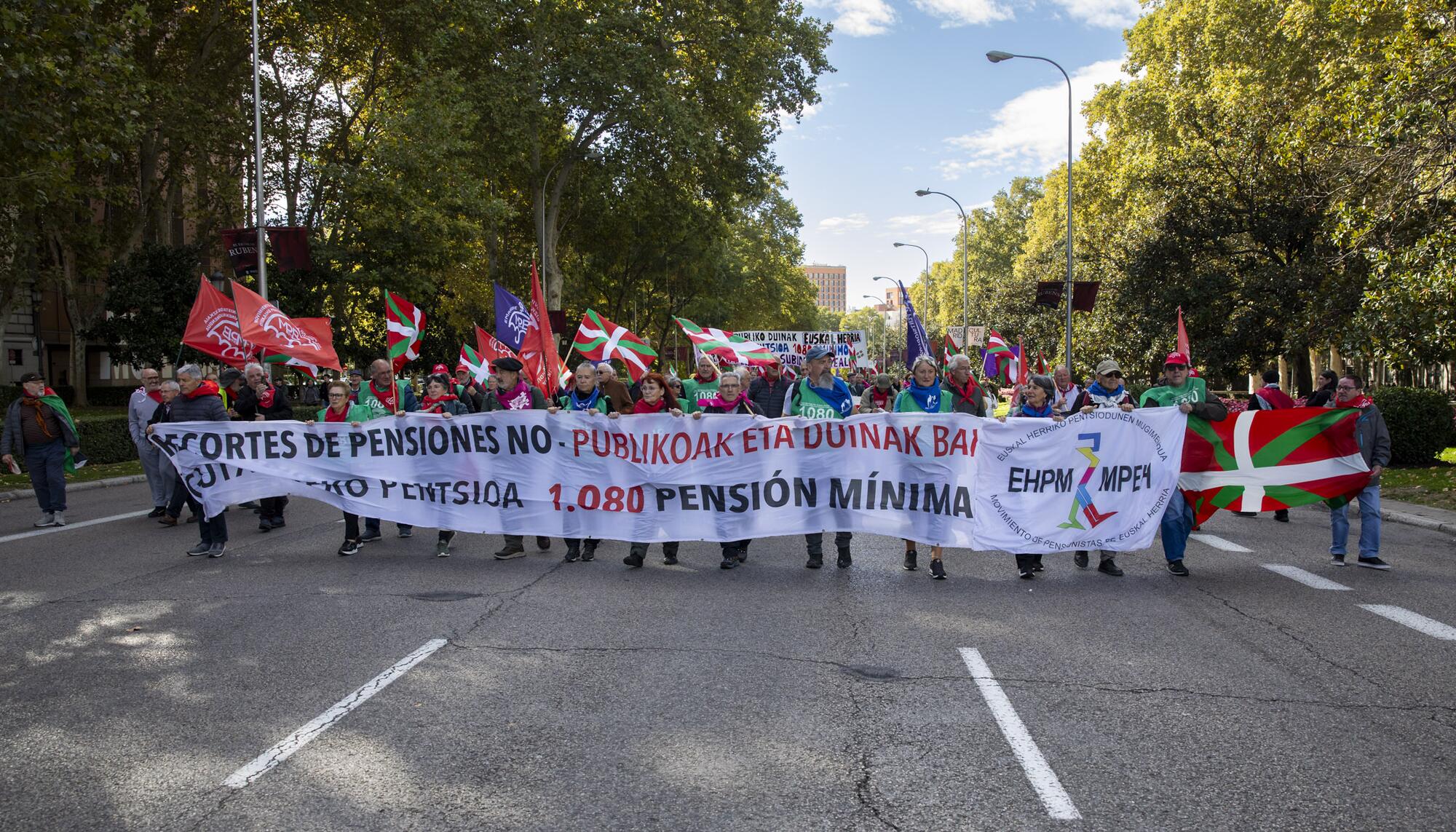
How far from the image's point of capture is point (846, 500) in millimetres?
8641

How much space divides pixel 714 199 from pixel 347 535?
30000 mm

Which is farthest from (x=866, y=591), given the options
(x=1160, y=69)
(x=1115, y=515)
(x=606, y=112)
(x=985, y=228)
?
(x=985, y=228)

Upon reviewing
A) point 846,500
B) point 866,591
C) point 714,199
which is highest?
point 714,199

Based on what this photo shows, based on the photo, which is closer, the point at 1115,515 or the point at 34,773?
the point at 34,773

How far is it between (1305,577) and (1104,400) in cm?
325

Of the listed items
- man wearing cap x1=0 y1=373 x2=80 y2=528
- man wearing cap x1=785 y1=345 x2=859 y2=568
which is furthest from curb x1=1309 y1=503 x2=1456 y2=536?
man wearing cap x1=0 y1=373 x2=80 y2=528

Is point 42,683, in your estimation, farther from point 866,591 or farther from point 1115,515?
point 1115,515

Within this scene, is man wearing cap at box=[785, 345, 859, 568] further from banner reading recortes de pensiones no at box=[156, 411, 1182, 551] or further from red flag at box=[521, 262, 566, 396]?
red flag at box=[521, 262, 566, 396]

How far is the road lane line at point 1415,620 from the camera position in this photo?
642cm

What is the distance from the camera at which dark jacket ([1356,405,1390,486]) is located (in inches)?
346

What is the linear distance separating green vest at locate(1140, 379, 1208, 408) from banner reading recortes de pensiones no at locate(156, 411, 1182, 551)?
0.74 metres

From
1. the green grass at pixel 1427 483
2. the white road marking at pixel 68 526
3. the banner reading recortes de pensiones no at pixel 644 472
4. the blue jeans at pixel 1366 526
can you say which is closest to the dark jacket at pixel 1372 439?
the blue jeans at pixel 1366 526

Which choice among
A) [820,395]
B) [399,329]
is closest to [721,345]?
[399,329]

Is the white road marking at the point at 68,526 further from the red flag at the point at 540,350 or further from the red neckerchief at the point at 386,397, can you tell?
the red flag at the point at 540,350
